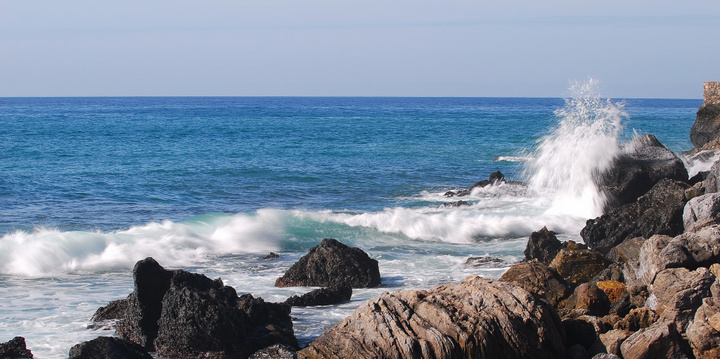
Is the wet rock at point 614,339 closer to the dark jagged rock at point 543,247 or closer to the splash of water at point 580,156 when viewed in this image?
the dark jagged rock at point 543,247

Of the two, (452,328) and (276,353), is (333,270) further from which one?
(452,328)

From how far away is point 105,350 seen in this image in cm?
793

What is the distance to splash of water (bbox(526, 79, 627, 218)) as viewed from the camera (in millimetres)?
18609

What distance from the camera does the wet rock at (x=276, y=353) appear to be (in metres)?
8.07

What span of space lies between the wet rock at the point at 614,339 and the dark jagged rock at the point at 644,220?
20.0 ft

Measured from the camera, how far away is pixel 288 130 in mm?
55969

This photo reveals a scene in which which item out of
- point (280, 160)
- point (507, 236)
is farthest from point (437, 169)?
point (507, 236)

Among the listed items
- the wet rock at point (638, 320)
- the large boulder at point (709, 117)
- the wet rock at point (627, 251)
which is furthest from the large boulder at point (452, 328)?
the large boulder at point (709, 117)

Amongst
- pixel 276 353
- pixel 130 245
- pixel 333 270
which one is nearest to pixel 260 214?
pixel 130 245

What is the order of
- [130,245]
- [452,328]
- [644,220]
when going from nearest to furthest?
[452,328] < [644,220] < [130,245]

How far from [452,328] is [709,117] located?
25.3 metres

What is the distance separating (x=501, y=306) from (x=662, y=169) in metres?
11.2

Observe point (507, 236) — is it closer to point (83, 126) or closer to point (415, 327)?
point (415, 327)

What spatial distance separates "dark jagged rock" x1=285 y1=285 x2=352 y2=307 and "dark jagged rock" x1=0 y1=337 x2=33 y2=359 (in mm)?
3905
